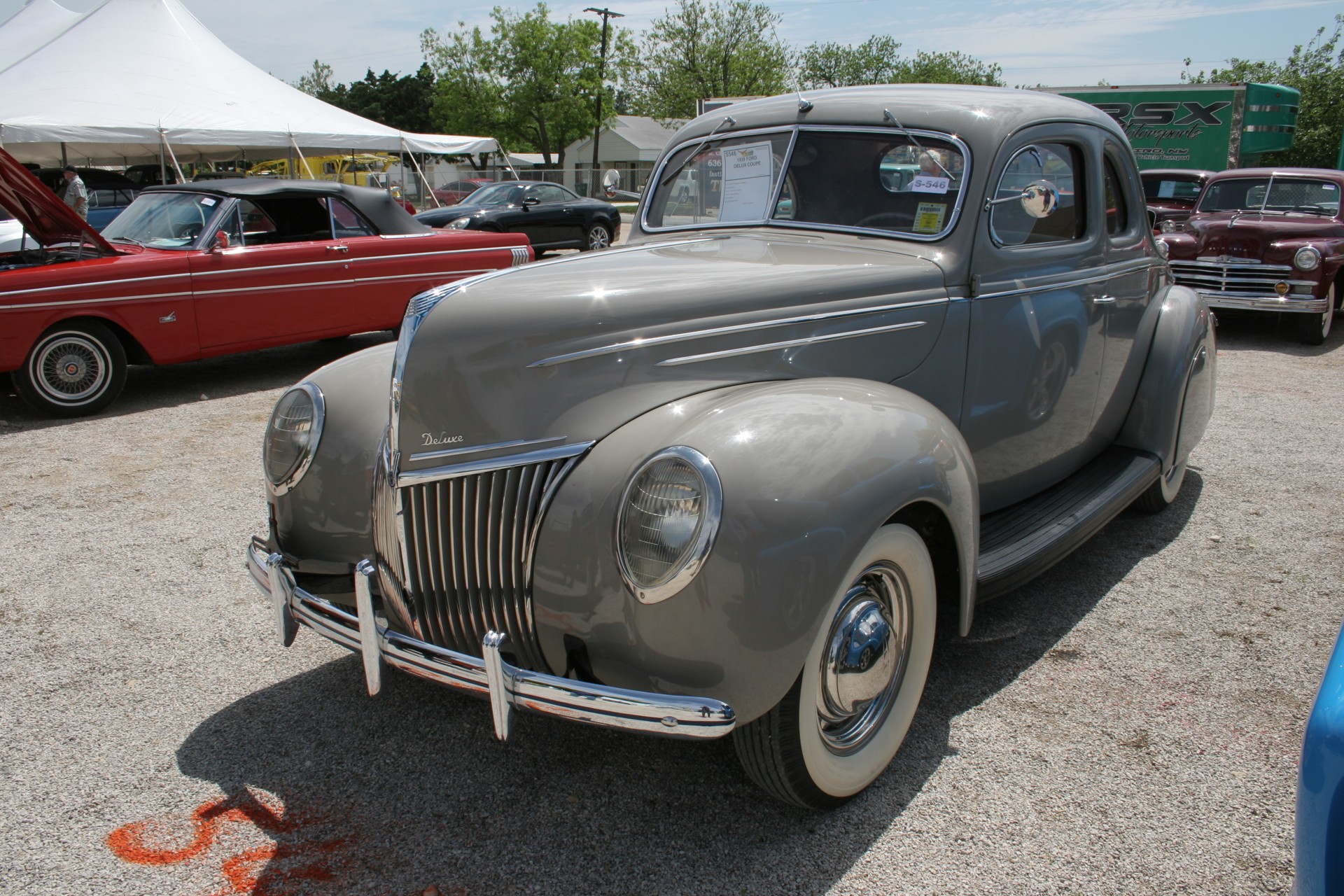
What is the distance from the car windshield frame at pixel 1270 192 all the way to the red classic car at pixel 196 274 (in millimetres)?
7774

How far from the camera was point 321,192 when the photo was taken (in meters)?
7.62

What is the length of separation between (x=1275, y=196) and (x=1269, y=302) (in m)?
1.81

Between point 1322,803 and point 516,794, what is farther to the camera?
point 516,794

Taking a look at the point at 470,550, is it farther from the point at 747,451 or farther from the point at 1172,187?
the point at 1172,187

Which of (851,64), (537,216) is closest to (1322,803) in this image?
(537,216)

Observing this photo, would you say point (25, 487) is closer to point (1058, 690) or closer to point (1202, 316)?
point (1058, 690)

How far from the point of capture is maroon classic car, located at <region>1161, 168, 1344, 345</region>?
8.80 m

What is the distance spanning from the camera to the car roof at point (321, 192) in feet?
23.9

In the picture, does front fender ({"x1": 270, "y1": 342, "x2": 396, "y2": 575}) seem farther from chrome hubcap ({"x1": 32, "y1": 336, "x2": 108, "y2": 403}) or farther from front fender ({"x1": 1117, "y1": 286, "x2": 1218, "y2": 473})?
chrome hubcap ({"x1": 32, "y1": 336, "x2": 108, "y2": 403})

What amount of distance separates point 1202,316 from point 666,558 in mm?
3482

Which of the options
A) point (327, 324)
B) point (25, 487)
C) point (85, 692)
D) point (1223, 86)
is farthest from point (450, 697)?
point (1223, 86)

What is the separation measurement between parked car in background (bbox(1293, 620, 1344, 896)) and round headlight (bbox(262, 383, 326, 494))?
248 centimetres

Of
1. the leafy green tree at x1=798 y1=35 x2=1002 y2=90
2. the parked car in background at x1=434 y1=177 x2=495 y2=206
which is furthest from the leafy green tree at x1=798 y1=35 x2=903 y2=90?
the parked car in background at x1=434 y1=177 x2=495 y2=206

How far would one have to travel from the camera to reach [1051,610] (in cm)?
354
